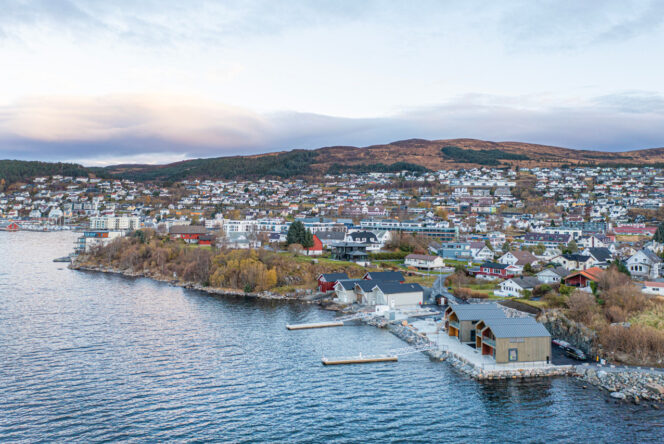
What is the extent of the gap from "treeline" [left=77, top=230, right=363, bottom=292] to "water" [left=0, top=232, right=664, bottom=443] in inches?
444

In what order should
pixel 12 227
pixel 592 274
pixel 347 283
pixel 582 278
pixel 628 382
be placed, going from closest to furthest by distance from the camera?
pixel 628 382
pixel 592 274
pixel 582 278
pixel 347 283
pixel 12 227

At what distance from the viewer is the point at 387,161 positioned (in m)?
160

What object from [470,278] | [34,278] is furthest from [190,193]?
[470,278]

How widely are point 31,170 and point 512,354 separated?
175 metres

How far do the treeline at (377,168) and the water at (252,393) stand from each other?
11985cm

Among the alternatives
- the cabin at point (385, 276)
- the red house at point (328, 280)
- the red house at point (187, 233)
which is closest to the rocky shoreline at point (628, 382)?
the cabin at point (385, 276)

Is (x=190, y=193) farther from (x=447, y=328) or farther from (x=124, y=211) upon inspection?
(x=447, y=328)

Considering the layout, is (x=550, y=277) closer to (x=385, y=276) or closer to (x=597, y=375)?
(x=385, y=276)

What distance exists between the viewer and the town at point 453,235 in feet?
79.7

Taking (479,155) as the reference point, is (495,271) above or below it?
below

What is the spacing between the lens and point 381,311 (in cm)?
3088

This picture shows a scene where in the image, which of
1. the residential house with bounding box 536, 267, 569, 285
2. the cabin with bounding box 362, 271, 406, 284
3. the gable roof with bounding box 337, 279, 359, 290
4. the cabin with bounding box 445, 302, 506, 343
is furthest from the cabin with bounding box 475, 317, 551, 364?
the cabin with bounding box 362, 271, 406, 284

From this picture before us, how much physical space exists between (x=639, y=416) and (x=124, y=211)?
118624mm

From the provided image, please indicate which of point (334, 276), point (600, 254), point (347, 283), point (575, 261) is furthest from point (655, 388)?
point (600, 254)
